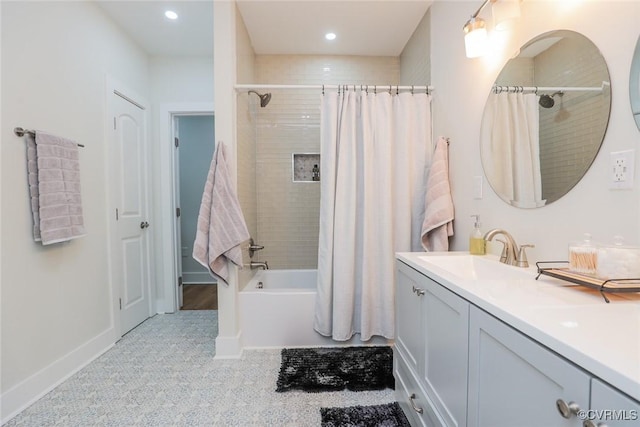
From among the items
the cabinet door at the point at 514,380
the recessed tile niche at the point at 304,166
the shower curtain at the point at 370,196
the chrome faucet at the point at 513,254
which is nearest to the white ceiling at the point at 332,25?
the shower curtain at the point at 370,196

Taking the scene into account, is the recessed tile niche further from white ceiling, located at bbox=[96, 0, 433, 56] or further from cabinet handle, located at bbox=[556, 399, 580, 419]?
cabinet handle, located at bbox=[556, 399, 580, 419]

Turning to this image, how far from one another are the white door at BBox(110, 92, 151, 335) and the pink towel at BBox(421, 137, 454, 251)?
2.50 meters

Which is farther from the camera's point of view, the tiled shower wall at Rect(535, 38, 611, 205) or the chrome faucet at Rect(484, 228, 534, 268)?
the chrome faucet at Rect(484, 228, 534, 268)

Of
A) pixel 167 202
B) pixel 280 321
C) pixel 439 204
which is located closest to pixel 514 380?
pixel 439 204

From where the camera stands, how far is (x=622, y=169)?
89cm

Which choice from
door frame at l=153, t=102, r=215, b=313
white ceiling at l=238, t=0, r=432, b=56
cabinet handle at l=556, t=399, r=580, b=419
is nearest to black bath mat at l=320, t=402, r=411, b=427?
cabinet handle at l=556, t=399, r=580, b=419

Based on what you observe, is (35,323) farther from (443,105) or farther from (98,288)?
(443,105)

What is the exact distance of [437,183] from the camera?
1911 millimetres

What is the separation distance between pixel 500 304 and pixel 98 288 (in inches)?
A: 102

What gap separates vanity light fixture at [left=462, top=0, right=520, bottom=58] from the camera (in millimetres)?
1299

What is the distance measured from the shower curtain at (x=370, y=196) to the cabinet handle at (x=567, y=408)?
4.99 feet

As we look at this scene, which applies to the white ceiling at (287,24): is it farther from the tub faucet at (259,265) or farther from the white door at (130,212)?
the tub faucet at (259,265)

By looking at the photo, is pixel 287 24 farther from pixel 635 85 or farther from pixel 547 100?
pixel 635 85

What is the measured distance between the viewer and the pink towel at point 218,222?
6.40ft
